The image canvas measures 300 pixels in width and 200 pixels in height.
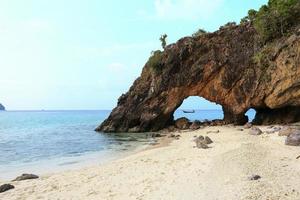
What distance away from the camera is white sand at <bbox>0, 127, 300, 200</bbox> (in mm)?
11734

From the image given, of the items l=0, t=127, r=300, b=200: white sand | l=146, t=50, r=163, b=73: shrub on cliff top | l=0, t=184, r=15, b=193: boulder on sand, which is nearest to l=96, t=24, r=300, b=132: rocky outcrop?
l=146, t=50, r=163, b=73: shrub on cliff top

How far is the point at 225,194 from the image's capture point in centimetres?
1144

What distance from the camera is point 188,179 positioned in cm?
1386

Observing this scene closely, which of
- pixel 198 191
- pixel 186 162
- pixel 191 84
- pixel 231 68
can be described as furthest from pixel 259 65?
pixel 198 191

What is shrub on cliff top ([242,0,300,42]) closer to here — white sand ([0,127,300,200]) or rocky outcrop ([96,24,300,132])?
rocky outcrop ([96,24,300,132])

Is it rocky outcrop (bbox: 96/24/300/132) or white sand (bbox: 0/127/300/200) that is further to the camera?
rocky outcrop (bbox: 96/24/300/132)

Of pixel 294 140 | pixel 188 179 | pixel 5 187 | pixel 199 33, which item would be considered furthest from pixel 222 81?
pixel 5 187

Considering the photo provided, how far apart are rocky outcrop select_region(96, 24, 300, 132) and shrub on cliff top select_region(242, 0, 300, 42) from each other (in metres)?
1.03

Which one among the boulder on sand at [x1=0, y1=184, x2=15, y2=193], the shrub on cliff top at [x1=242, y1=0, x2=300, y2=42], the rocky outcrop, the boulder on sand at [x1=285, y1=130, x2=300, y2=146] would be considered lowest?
the boulder on sand at [x1=0, y1=184, x2=15, y2=193]

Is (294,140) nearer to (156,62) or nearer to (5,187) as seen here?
(5,187)

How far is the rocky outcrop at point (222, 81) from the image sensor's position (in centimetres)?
3403

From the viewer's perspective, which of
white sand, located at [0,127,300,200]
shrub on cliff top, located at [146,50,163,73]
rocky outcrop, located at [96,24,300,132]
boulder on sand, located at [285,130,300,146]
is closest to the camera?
white sand, located at [0,127,300,200]

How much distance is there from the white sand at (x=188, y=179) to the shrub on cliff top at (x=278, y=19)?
18952 mm

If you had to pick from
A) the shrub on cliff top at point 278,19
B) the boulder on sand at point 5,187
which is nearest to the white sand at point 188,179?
the boulder on sand at point 5,187
